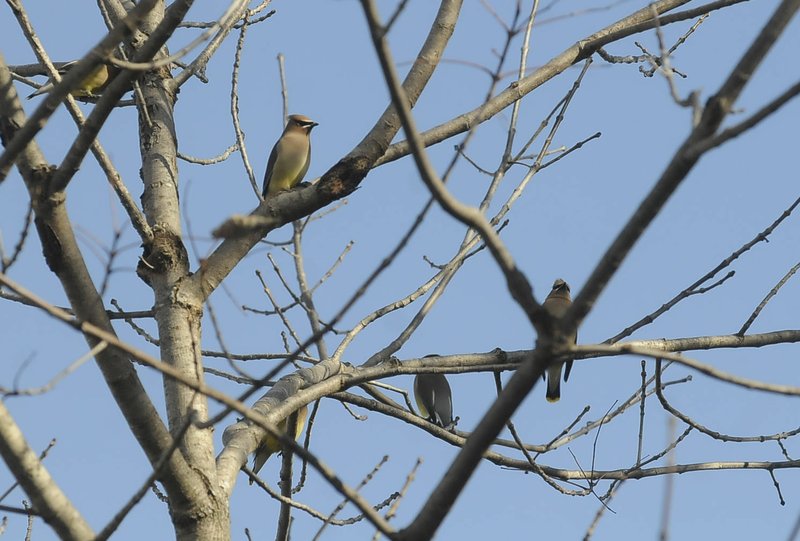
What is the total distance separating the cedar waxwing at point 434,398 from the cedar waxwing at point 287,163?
2683 millimetres

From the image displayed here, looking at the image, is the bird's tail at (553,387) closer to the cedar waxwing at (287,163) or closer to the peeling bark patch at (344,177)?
the cedar waxwing at (287,163)

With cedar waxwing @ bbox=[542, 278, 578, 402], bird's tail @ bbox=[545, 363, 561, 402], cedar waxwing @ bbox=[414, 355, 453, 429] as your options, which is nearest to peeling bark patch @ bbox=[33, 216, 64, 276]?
cedar waxwing @ bbox=[542, 278, 578, 402]

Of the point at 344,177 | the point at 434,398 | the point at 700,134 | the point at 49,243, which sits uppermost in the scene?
the point at 434,398

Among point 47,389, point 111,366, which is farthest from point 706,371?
point 111,366

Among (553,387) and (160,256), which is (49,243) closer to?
(160,256)

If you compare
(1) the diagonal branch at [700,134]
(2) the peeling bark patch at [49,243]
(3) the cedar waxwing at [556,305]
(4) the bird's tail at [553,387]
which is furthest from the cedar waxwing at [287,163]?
(1) the diagonal branch at [700,134]

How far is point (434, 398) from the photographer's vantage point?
31.6ft

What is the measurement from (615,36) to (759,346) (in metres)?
1.37

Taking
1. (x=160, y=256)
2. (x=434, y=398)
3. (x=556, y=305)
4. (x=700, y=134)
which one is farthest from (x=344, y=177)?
(x=434, y=398)

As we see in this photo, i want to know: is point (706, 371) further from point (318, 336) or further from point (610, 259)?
point (318, 336)

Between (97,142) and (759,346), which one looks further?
(759,346)

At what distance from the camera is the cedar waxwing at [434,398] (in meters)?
9.59

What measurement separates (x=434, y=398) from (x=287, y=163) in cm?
298

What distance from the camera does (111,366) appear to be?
8.96 ft
